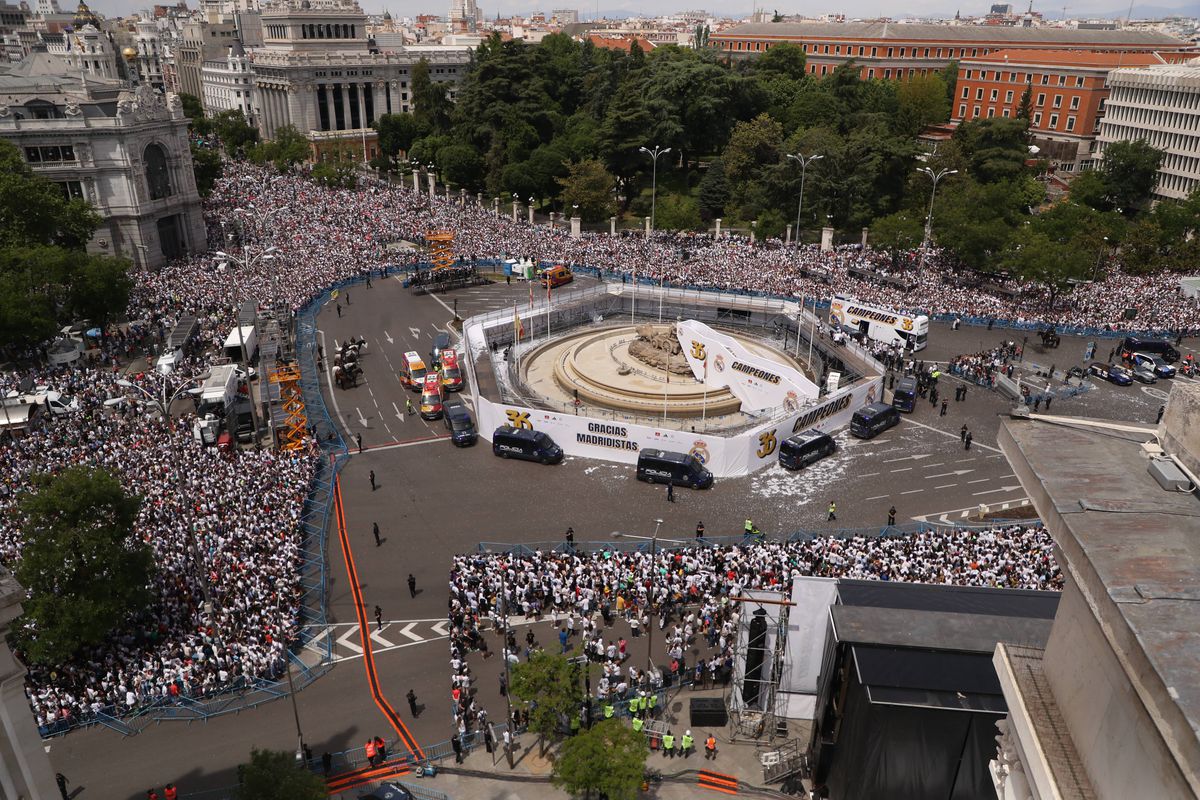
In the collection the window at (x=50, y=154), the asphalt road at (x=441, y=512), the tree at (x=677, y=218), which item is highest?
the window at (x=50, y=154)

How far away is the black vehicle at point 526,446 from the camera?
123ft

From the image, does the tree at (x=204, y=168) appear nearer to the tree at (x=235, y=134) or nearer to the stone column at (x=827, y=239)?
the tree at (x=235, y=134)

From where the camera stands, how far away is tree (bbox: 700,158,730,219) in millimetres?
79312

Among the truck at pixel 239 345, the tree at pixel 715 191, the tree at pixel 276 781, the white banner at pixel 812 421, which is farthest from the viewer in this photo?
the tree at pixel 715 191

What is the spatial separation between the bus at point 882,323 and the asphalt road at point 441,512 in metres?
1.65

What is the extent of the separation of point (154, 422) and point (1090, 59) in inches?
3936

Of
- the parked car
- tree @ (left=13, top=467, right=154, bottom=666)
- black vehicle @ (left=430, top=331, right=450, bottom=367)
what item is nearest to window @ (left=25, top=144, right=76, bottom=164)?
black vehicle @ (left=430, top=331, right=450, bottom=367)

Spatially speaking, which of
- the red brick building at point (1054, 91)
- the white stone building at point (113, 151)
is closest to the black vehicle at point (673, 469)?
the white stone building at point (113, 151)

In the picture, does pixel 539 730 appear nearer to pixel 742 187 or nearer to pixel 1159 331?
pixel 1159 331

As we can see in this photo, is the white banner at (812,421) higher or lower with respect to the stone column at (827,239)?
lower

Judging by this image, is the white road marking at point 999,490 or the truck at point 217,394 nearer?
the white road marking at point 999,490

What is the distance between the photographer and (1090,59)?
9225cm

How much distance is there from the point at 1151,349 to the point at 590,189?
4629cm

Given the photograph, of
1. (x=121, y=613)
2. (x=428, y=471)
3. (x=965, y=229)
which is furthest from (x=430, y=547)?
(x=965, y=229)
